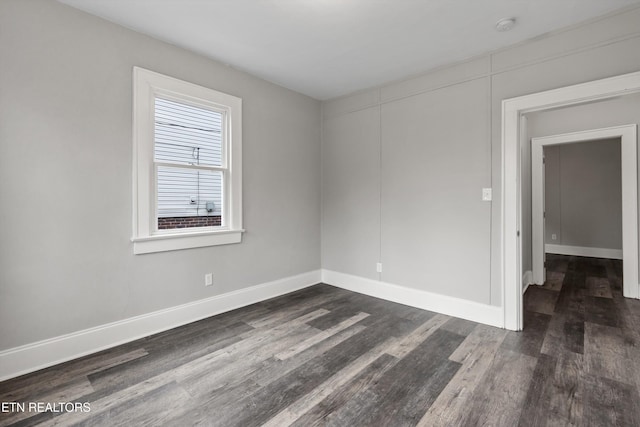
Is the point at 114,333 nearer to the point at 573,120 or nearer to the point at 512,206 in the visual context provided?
the point at 512,206

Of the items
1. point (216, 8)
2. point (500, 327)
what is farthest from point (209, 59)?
point (500, 327)

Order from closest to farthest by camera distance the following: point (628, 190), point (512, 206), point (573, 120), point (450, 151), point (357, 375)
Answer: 1. point (357, 375)
2. point (512, 206)
3. point (450, 151)
4. point (628, 190)
5. point (573, 120)

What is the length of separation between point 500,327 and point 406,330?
0.93 metres

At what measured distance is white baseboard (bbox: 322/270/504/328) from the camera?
304cm

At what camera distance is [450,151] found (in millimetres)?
3277

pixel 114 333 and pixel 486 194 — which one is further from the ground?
pixel 486 194

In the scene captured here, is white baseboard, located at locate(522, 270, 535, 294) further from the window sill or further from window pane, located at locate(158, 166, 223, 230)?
window pane, located at locate(158, 166, 223, 230)

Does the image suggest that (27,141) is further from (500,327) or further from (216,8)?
(500,327)

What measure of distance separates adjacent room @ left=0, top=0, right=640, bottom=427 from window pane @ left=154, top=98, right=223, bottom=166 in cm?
Answer: 2

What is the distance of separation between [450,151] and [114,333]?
3.67 m

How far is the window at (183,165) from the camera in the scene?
272cm

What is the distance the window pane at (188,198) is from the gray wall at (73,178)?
0.31 metres

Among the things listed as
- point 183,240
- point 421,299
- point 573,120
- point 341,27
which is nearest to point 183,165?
point 183,240

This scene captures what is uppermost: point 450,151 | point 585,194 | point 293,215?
point 450,151
